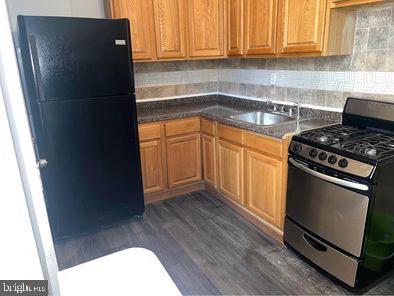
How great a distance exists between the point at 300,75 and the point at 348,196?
1.33 m

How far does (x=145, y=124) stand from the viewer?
9.25 ft

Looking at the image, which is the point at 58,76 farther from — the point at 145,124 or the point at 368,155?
the point at 368,155

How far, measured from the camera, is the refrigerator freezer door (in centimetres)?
205

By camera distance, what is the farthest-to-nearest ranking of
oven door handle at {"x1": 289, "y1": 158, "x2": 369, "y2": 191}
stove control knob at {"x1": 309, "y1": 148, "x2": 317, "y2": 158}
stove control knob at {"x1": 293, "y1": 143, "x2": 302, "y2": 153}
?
1. stove control knob at {"x1": 293, "y1": 143, "x2": 302, "y2": 153}
2. stove control knob at {"x1": 309, "y1": 148, "x2": 317, "y2": 158}
3. oven door handle at {"x1": 289, "y1": 158, "x2": 369, "y2": 191}

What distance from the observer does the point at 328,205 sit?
1.85 meters

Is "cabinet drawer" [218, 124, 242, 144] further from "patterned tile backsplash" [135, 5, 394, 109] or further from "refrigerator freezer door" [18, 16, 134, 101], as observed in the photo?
"refrigerator freezer door" [18, 16, 134, 101]

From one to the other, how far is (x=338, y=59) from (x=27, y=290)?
2.48m

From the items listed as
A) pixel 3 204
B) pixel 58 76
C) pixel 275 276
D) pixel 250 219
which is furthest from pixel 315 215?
pixel 58 76

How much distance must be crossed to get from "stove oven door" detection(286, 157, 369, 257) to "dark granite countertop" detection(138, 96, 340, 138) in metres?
0.36

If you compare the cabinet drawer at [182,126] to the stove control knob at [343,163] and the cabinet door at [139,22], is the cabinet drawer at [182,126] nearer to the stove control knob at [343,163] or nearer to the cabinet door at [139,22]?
the cabinet door at [139,22]

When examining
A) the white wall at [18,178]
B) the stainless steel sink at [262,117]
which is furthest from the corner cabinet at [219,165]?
the white wall at [18,178]

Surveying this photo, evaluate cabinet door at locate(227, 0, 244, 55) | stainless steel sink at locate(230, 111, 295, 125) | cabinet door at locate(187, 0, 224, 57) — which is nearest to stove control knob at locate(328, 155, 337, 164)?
stainless steel sink at locate(230, 111, 295, 125)

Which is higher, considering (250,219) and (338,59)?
(338,59)

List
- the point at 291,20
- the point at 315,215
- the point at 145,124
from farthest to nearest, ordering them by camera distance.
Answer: the point at 145,124 → the point at 291,20 → the point at 315,215
